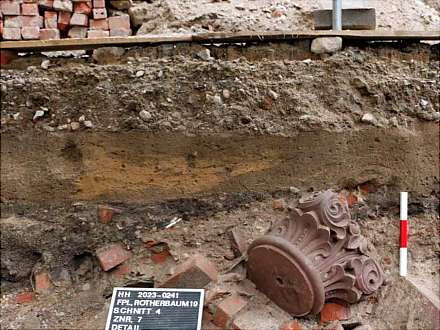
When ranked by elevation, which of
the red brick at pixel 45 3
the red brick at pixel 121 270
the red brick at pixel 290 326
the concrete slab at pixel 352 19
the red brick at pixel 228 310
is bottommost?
the red brick at pixel 290 326

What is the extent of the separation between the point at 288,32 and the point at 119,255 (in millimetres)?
1481

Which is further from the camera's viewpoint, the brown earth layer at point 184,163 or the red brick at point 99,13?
the red brick at point 99,13

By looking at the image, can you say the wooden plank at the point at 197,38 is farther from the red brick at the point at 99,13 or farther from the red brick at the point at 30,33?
the red brick at the point at 99,13

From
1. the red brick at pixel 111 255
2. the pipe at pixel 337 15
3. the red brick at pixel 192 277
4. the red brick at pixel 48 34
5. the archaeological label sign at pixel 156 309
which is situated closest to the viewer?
the archaeological label sign at pixel 156 309

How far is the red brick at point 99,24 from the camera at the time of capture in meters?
3.03

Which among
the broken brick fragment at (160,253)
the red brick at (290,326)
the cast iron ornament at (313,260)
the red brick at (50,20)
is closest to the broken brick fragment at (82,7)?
the red brick at (50,20)

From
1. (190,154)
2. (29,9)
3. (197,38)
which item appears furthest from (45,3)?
(190,154)

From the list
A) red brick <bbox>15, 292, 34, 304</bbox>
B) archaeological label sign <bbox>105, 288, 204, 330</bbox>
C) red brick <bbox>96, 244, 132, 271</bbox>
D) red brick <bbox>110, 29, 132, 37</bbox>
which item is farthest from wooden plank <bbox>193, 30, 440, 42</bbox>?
red brick <bbox>15, 292, 34, 304</bbox>

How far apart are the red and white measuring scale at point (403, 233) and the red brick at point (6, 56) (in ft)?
7.43

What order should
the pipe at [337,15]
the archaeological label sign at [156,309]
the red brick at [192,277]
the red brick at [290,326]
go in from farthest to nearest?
the pipe at [337,15], the red brick at [192,277], the red brick at [290,326], the archaeological label sign at [156,309]

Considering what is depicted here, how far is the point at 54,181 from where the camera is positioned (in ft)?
9.15

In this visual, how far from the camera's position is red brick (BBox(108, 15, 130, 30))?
3.03 metres

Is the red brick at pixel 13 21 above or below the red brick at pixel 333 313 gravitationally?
above

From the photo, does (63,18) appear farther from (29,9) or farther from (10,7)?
(10,7)
